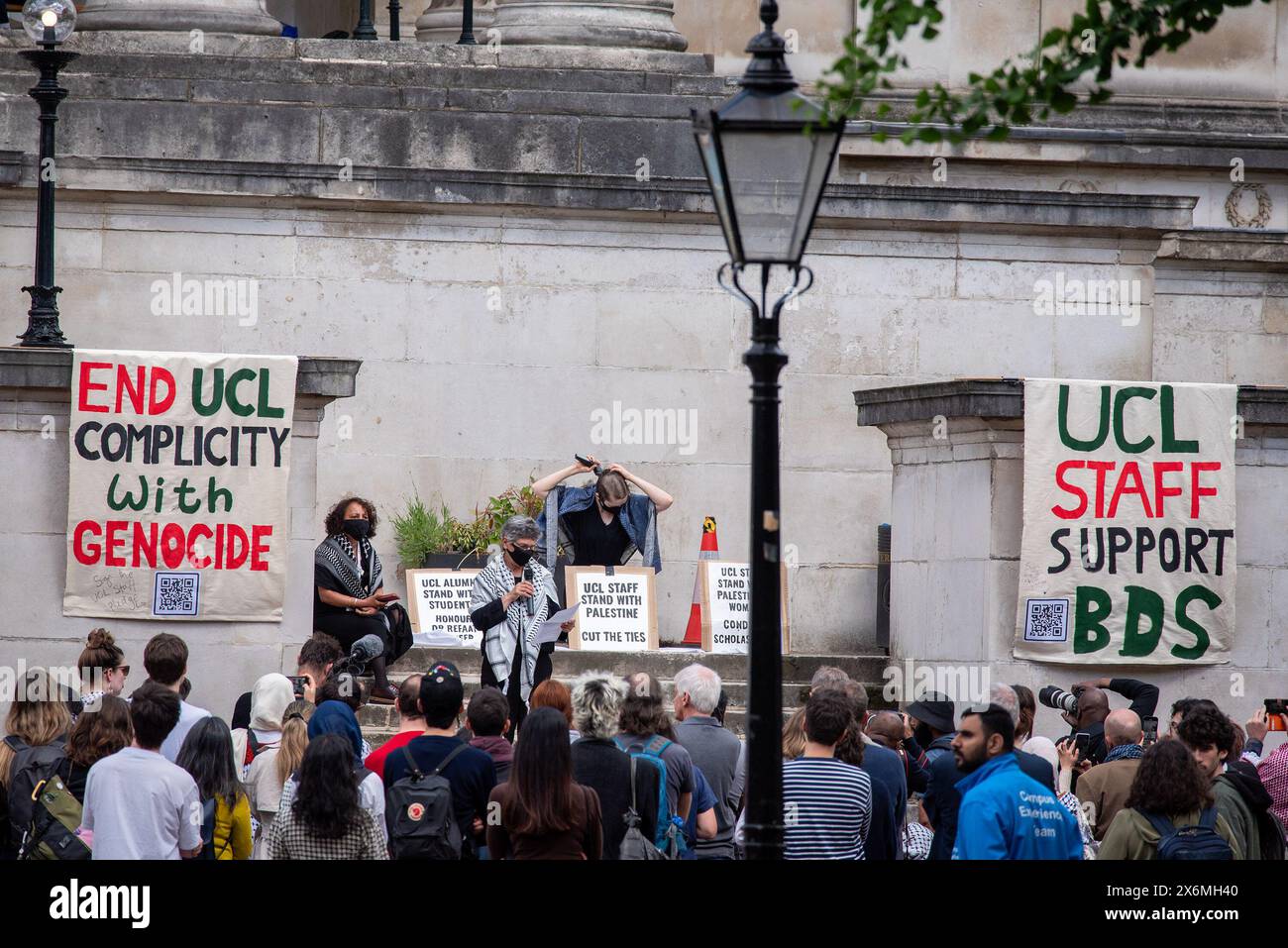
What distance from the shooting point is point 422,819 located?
9.59 meters

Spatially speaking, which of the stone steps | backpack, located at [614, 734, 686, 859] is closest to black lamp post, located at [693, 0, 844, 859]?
backpack, located at [614, 734, 686, 859]

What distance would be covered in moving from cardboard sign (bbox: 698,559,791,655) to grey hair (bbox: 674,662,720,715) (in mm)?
5960

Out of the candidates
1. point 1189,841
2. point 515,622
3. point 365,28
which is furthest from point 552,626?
point 365,28

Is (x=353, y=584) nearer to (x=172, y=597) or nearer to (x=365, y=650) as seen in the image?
(x=365, y=650)

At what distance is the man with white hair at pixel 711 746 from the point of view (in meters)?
10.5

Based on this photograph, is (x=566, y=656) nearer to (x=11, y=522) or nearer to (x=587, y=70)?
(x=11, y=522)

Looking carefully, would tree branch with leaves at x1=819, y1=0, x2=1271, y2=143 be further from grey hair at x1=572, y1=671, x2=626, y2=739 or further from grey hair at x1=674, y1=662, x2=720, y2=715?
grey hair at x1=674, y1=662, x2=720, y2=715

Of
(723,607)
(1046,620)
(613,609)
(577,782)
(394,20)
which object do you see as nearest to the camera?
(577,782)

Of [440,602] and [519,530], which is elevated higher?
[519,530]

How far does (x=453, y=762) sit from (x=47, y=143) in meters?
9.00

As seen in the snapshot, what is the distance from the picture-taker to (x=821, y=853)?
952 cm

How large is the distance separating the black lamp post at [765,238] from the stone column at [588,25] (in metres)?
13.1

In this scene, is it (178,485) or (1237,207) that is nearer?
(178,485)

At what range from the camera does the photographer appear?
12062mm
